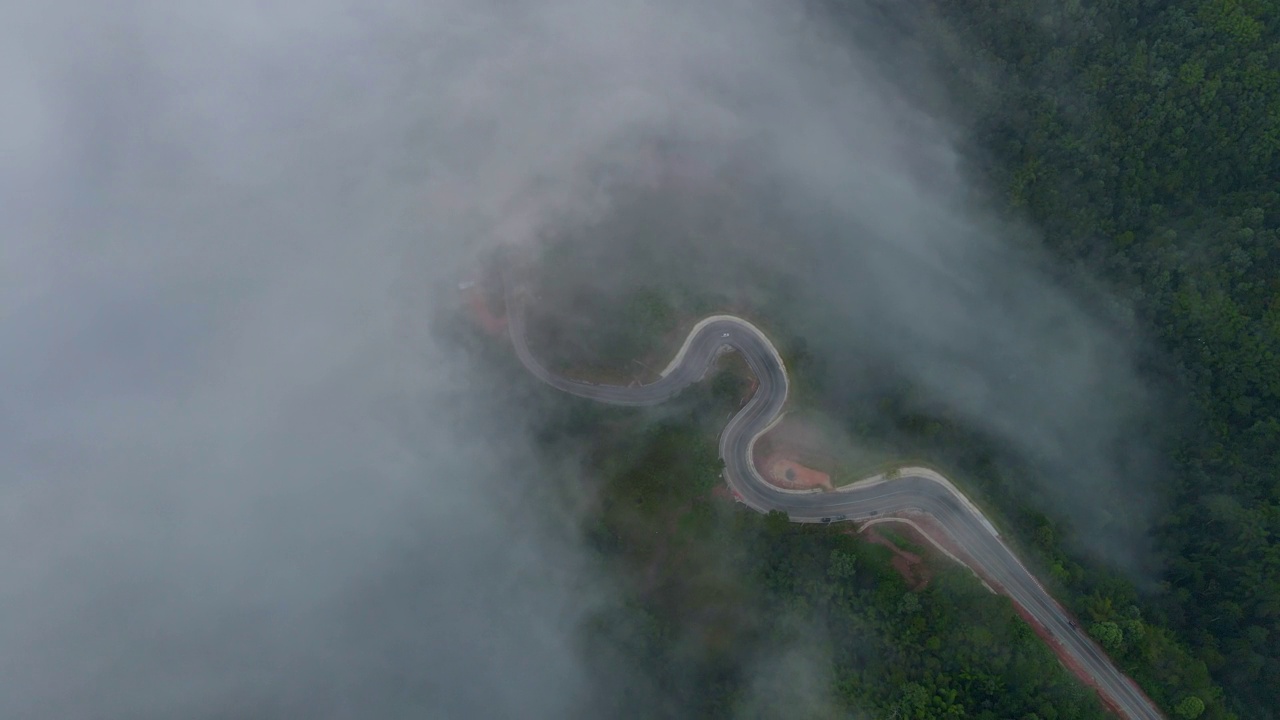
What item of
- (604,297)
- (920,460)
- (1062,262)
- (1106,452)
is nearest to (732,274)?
(604,297)

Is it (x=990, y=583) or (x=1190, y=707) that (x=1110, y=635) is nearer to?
(x=1190, y=707)

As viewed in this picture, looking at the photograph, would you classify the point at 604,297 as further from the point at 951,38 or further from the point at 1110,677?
the point at 1110,677

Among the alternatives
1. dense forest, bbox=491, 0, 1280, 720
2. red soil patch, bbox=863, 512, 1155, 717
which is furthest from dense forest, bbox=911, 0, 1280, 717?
red soil patch, bbox=863, 512, 1155, 717

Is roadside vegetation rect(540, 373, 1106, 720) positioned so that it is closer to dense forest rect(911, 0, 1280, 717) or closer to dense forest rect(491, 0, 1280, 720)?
dense forest rect(491, 0, 1280, 720)

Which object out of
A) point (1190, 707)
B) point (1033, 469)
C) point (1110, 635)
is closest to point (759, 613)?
point (1110, 635)

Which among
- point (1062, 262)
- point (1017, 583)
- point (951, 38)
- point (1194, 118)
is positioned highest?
point (1194, 118)

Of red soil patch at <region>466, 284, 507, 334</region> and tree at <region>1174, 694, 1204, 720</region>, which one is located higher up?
tree at <region>1174, 694, 1204, 720</region>
